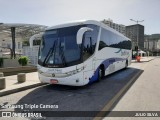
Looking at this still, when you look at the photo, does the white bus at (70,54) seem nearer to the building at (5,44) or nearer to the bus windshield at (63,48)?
the bus windshield at (63,48)

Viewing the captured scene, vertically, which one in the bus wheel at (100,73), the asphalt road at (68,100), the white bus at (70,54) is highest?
the white bus at (70,54)

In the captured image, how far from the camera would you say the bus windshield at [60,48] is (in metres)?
8.73

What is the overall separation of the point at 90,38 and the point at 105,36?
2676 mm

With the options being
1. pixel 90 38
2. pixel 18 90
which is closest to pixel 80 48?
pixel 90 38

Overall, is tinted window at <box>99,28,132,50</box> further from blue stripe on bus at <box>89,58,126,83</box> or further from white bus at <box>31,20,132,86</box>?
blue stripe on bus at <box>89,58,126,83</box>

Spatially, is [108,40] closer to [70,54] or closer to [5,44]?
[70,54]

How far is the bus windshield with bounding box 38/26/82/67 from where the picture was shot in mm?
8727

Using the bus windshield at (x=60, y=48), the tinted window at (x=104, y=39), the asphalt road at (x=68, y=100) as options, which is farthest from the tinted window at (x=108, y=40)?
the asphalt road at (x=68, y=100)

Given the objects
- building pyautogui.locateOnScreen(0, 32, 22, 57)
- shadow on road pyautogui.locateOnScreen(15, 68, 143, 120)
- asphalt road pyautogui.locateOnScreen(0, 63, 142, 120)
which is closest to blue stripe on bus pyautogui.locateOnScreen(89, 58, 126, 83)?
shadow on road pyautogui.locateOnScreen(15, 68, 143, 120)

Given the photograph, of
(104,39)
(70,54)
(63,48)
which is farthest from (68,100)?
(104,39)

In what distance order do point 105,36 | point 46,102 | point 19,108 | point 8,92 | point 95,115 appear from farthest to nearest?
1. point 105,36
2. point 8,92
3. point 46,102
4. point 19,108
5. point 95,115

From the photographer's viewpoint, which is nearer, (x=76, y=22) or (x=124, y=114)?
(x=124, y=114)

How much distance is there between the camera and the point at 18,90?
29.7 ft

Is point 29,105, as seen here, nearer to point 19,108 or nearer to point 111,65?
point 19,108
